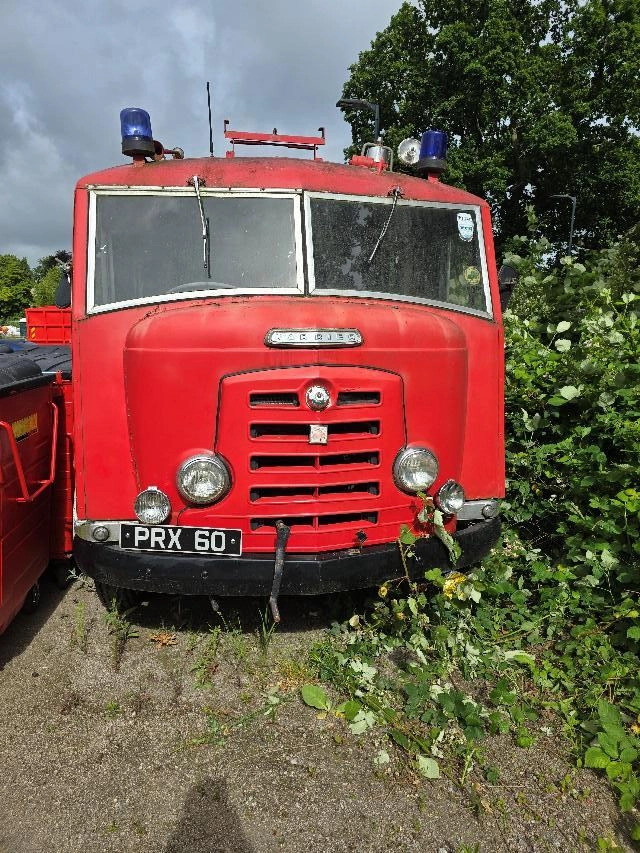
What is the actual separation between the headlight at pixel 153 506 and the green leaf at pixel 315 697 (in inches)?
44.8

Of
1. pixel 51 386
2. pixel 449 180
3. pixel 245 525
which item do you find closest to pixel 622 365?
pixel 245 525

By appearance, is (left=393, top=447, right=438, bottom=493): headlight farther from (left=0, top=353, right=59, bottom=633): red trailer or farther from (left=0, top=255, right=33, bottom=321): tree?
(left=0, top=255, right=33, bottom=321): tree

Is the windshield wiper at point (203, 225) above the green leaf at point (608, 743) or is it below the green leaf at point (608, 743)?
above

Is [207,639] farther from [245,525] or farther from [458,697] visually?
[458,697]

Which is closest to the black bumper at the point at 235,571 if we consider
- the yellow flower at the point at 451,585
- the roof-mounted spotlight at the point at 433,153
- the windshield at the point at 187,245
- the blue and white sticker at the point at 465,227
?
the yellow flower at the point at 451,585

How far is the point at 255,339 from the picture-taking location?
291 centimetres

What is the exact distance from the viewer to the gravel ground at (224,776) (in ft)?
7.40

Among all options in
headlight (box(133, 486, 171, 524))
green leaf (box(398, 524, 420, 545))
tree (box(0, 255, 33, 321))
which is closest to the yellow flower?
green leaf (box(398, 524, 420, 545))

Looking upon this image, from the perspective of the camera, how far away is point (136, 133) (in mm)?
3504

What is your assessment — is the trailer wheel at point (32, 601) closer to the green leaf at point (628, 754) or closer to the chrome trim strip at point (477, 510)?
the chrome trim strip at point (477, 510)

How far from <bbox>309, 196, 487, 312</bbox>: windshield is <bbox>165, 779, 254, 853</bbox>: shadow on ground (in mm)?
2477

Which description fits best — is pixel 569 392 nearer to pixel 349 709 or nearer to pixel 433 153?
pixel 433 153

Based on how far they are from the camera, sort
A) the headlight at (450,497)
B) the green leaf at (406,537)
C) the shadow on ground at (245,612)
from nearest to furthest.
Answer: the green leaf at (406,537) < the headlight at (450,497) < the shadow on ground at (245,612)

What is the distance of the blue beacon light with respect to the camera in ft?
11.5
